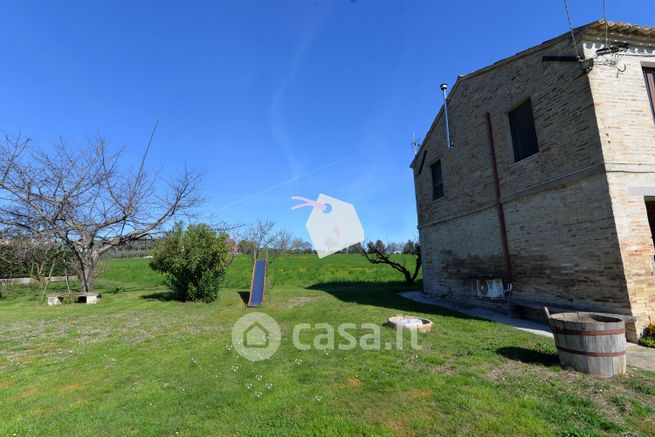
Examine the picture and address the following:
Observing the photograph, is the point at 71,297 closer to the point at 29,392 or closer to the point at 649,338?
the point at 29,392

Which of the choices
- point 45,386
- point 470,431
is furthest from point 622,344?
point 45,386

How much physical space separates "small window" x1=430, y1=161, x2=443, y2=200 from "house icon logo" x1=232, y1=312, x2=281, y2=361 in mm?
7888

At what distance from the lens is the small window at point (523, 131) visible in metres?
8.26

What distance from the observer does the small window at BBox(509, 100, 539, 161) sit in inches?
325

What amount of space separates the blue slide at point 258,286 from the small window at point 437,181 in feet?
25.4

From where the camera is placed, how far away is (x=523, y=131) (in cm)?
859

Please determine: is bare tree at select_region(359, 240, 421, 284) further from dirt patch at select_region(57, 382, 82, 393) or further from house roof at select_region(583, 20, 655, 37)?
dirt patch at select_region(57, 382, 82, 393)

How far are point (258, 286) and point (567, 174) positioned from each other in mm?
10705

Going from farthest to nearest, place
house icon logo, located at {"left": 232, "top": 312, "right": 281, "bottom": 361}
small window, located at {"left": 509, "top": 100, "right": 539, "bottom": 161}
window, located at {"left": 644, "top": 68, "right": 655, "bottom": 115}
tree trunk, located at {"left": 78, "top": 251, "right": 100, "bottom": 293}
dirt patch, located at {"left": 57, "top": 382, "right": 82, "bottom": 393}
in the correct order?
tree trunk, located at {"left": 78, "top": 251, "right": 100, "bottom": 293} → small window, located at {"left": 509, "top": 100, "right": 539, "bottom": 161} → window, located at {"left": 644, "top": 68, "right": 655, "bottom": 115} → house icon logo, located at {"left": 232, "top": 312, "right": 281, "bottom": 361} → dirt patch, located at {"left": 57, "top": 382, "right": 82, "bottom": 393}

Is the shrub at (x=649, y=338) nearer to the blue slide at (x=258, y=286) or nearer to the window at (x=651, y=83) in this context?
the window at (x=651, y=83)

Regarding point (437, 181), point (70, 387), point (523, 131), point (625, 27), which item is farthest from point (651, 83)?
point (70, 387)

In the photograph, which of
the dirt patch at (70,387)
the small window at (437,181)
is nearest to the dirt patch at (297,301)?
the small window at (437,181)

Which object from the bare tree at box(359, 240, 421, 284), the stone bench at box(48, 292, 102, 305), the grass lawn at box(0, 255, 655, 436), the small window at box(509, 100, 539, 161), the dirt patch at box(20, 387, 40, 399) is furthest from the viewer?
the bare tree at box(359, 240, 421, 284)

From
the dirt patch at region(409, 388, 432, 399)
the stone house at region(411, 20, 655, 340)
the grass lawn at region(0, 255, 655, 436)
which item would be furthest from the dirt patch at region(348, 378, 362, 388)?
the stone house at region(411, 20, 655, 340)
